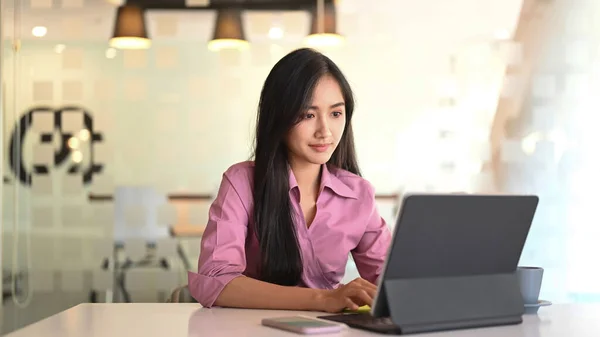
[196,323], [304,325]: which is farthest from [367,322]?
[196,323]

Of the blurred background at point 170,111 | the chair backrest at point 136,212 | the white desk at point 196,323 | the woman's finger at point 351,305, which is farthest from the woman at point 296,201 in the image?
the chair backrest at point 136,212

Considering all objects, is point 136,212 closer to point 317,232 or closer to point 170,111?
point 170,111

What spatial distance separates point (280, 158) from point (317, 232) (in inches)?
8.2

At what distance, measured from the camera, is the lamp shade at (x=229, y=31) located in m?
4.29

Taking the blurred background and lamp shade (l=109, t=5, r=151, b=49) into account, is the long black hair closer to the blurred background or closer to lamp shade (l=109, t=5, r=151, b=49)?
the blurred background

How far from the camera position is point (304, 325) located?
148cm

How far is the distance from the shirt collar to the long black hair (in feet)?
0.23

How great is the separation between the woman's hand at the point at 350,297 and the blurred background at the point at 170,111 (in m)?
2.49

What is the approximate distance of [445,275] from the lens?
1538mm

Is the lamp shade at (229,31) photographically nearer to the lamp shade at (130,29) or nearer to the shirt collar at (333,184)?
the lamp shade at (130,29)

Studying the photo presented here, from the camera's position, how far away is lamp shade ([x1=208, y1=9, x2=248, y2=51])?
4.29 meters

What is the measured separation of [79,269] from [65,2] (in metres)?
1.28

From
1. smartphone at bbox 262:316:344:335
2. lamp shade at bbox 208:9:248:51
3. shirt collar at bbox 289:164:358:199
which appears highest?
lamp shade at bbox 208:9:248:51

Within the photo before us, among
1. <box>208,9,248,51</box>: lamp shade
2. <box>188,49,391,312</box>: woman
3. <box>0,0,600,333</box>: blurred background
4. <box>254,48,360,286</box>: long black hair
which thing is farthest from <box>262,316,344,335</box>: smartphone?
<box>208,9,248,51</box>: lamp shade
